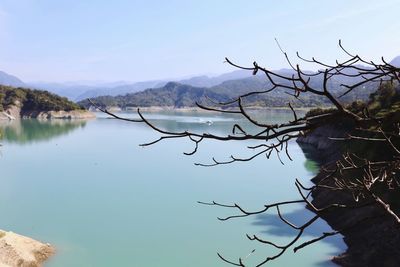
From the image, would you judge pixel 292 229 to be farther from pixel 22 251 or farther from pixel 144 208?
pixel 22 251

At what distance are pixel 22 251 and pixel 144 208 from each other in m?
7.72

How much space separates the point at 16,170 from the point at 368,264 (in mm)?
25244

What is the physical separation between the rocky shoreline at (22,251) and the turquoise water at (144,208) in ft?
1.45

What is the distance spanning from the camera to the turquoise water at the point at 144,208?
15.5 m

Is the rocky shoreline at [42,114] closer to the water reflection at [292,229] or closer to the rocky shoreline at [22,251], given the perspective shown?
the water reflection at [292,229]

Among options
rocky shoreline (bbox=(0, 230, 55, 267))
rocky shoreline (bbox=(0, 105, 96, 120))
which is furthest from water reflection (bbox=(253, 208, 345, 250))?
rocky shoreline (bbox=(0, 105, 96, 120))

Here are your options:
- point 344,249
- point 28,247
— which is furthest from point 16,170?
point 344,249

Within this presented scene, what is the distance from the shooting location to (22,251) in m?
14.3

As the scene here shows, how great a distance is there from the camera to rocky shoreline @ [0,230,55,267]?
44.9 feet

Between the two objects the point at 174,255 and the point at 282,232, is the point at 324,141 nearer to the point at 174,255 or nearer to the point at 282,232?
the point at 282,232

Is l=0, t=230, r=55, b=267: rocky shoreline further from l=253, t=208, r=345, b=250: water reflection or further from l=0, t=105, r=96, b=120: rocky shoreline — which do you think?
l=0, t=105, r=96, b=120: rocky shoreline

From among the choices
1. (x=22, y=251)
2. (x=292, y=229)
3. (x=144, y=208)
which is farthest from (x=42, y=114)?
(x=292, y=229)

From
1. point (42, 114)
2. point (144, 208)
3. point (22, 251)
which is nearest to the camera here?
point (22, 251)

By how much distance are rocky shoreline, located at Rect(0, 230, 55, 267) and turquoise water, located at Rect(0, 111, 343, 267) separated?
0.44 metres
